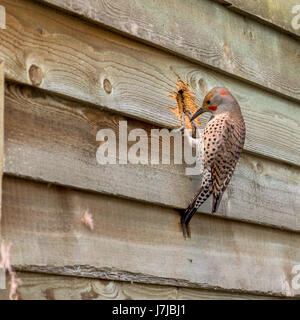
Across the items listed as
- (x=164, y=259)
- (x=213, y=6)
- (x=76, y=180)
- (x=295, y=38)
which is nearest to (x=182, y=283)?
(x=164, y=259)

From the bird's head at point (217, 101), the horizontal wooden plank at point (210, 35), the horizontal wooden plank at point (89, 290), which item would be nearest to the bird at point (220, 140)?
the bird's head at point (217, 101)

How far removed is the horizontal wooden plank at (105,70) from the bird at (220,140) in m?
0.07

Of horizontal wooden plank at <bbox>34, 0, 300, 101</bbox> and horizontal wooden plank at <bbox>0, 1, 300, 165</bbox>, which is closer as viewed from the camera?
horizontal wooden plank at <bbox>0, 1, 300, 165</bbox>

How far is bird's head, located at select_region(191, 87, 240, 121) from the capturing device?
3.01 metres

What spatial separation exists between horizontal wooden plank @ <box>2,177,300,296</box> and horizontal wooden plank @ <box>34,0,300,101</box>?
0.64m

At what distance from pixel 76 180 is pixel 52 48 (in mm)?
437

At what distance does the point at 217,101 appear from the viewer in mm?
3025

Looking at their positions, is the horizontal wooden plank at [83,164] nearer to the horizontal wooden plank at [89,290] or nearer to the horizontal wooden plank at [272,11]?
the horizontal wooden plank at [89,290]

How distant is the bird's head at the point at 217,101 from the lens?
3008 mm

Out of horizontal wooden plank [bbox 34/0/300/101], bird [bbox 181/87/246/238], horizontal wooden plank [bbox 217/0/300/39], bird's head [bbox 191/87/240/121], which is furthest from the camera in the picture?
horizontal wooden plank [bbox 217/0/300/39]

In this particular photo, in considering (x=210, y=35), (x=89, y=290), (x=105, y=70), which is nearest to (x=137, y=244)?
(x=89, y=290)

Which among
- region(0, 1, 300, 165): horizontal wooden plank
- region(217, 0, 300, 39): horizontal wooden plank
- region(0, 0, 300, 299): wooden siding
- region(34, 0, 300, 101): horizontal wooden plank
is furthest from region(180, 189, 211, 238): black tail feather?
region(217, 0, 300, 39): horizontal wooden plank

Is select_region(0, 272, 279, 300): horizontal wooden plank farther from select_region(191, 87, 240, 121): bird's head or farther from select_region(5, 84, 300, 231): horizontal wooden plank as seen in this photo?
select_region(191, 87, 240, 121): bird's head

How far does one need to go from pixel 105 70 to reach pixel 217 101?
2.02 feet
